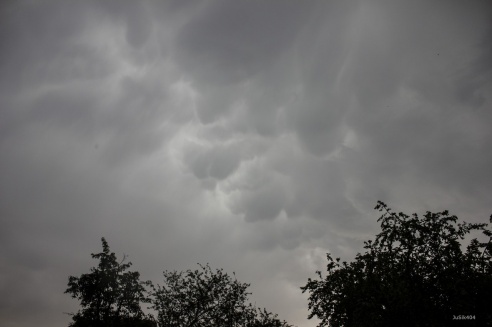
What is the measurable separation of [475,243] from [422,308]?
7744 mm

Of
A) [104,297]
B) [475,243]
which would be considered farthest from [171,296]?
[475,243]

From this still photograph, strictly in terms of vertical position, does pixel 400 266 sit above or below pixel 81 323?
above

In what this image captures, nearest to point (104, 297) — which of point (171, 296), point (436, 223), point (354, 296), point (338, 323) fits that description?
point (171, 296)

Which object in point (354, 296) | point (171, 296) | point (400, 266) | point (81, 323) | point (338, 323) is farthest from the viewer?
point (171, 296)

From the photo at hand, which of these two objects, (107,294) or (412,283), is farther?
(107,294)

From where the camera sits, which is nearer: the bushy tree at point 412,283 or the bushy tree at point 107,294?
the bushy tree at point 412,283

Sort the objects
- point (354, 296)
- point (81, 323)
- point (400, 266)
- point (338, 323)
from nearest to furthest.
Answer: point (354, 296) < point (400, 266) < point (338, 323) < point (81, 323)

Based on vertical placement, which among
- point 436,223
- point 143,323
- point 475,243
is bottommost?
point 143,323

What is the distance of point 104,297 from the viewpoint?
40031mm

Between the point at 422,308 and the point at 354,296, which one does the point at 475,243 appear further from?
the point at 354,296

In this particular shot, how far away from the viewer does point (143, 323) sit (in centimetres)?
4078

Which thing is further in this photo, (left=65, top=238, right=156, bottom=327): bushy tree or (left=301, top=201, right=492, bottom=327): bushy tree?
(left=65, top=238, right=156, bottom=327): bushy tree

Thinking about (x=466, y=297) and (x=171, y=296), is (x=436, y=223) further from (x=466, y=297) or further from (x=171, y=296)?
(x=171, y=296)

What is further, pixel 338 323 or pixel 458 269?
pixel 338 323
